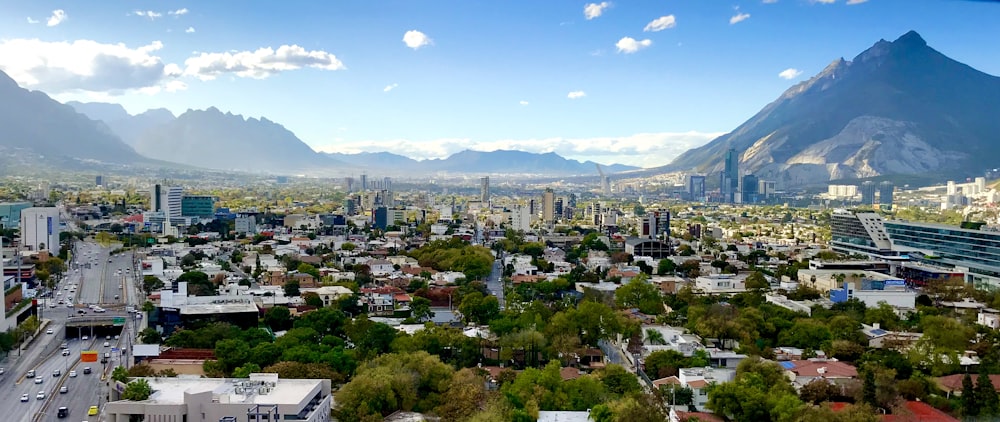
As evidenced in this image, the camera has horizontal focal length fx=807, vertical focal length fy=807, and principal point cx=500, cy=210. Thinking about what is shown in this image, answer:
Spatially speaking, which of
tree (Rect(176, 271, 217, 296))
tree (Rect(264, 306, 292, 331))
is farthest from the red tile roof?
tree (Rect(176, 271, 217, 296))

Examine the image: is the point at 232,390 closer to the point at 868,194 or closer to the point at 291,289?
the point at 291,289

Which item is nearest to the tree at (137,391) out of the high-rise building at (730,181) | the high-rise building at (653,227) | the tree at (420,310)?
the tree at (420,310)

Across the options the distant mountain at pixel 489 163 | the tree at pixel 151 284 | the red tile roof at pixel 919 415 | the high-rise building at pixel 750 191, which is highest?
the distant mountain at pixel 489 163

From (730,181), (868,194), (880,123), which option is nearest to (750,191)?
(730,181)

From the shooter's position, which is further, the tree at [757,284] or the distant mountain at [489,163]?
the distant mountain at [489,163]

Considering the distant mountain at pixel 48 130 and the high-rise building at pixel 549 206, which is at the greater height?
the distant mountain at pixel 48 130

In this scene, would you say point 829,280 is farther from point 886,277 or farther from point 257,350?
point 257,350

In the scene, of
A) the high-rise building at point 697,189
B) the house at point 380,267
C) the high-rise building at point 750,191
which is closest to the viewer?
the house at point 380,267

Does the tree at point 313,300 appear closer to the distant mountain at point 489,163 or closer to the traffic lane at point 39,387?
the traffic lane at point 39,387
